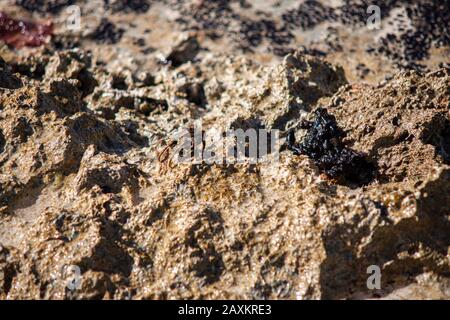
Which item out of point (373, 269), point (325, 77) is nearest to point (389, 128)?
point (373, 269)

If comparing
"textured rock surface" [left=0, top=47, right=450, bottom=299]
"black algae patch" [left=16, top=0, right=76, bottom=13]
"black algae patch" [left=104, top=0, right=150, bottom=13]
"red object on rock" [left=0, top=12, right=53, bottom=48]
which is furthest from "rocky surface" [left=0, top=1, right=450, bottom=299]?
"black algae patch" [left=16, top=0, right=76, bottom=13]

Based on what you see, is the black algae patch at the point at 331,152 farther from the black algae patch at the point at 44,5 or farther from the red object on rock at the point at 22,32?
the black algae patch at the point at 44,5

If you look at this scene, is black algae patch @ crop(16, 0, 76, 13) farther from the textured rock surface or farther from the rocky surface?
the textured rock surface

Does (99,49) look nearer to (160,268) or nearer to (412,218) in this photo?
(160,268)

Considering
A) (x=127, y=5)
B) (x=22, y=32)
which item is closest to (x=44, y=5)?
(x=22, y=32)

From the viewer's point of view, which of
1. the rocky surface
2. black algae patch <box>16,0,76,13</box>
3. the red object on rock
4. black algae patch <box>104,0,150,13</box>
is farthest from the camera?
black algae patch <box>104,0,150,13</box>

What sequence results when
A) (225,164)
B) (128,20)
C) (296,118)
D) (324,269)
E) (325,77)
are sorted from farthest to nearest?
1. (128,20)
2. (325,77)
3. (296,118)
4. (225,164)
5. (324,269)
